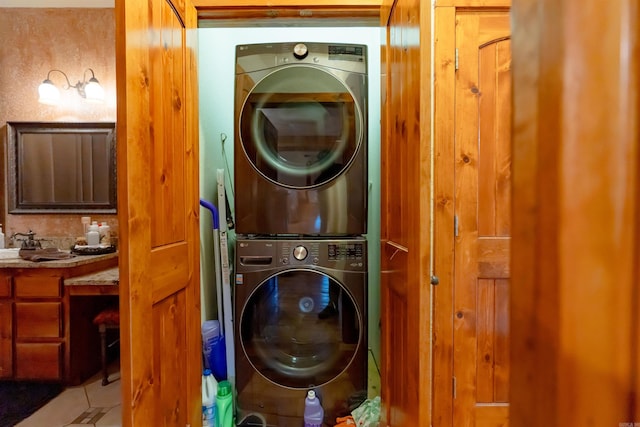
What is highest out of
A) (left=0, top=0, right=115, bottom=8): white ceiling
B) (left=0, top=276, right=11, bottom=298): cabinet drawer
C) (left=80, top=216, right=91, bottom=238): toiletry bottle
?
(left=0, top=0, right=115, bottom=8): white ceiling

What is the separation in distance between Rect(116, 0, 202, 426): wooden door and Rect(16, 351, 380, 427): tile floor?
85 cm

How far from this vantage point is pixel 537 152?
1.17ft

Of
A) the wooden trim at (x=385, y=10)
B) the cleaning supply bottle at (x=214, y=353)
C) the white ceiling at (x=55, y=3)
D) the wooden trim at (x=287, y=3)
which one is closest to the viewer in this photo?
the wooden trim at (x=385, y=10)

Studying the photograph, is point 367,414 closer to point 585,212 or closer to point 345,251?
point 345,251

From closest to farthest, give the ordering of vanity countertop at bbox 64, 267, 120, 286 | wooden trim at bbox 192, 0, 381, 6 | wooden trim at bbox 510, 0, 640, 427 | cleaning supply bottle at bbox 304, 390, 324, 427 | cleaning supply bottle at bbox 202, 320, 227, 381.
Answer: wooden trim at bbox 510, 0, 640, 427 → wooden trim at bbox 192, 0, 381, 6 → cleaning supply bottle at bbox 304, 390, 324, 427 → cleaning supply bottle at bbox 202, 320, 227, 381 → vanity countertop at bbox 64, 267, 120, 286

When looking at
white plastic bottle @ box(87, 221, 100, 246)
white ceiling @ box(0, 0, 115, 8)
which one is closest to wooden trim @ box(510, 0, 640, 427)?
white plastic bottle @ box(87, 221, 100, 246)

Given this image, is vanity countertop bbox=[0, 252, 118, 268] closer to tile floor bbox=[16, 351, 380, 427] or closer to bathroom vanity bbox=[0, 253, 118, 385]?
bathroom vanity bbox=[0, 253, 118, 385]

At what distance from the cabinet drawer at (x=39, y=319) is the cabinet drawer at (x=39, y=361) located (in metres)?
0.08

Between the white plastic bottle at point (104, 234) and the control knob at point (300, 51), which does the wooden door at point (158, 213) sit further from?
the white plastic bottle at point (104, 234)

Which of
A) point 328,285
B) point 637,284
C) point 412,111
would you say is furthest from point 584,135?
point 328,285

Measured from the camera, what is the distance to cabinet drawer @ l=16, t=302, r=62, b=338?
74.1 inches

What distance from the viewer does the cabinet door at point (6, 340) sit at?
6.20 ft

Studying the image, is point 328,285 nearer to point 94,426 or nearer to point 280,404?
point 280,404

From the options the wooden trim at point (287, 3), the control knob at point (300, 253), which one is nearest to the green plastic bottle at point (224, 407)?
the control knob at point (300, 253)
